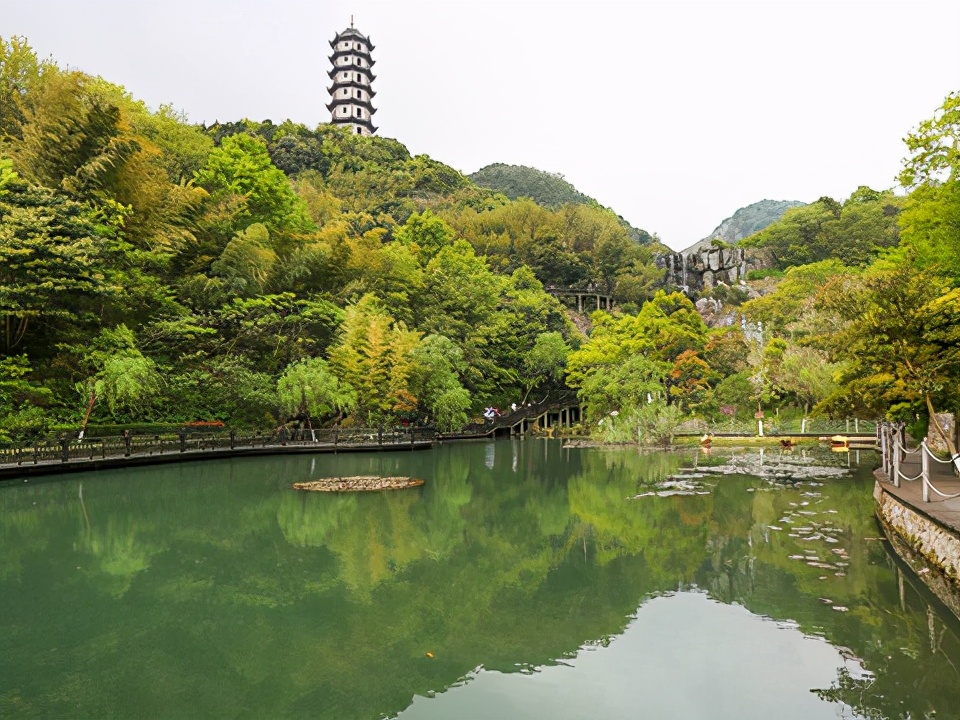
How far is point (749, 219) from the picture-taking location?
7170 inches

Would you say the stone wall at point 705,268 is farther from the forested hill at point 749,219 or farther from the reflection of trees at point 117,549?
the forested hill at point 749,219

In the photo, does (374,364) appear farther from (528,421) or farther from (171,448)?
(528,421)

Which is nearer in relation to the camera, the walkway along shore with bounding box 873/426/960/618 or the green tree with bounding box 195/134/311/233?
the walkway along shore with bounding box 873/426/960/618

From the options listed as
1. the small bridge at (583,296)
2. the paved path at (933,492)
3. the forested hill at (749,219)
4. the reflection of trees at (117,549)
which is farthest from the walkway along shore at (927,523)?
the forested hill at (749,219)

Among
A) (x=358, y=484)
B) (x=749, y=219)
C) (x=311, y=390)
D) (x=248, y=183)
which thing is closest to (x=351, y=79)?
(x=248, y=183)

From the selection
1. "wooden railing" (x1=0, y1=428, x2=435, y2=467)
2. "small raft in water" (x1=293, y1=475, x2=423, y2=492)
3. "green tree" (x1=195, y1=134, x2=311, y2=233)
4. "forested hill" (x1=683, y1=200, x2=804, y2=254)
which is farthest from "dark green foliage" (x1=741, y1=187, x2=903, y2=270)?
"forested hill" (x1=683, y1=200, x2=804, y2=254)

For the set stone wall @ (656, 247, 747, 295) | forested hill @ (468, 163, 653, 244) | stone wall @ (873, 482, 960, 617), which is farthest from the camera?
forested hill @ (468, 163, 653, 244)

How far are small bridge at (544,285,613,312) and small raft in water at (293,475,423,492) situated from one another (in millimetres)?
42648

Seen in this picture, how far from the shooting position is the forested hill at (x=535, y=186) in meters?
113

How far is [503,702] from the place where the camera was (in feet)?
17.7

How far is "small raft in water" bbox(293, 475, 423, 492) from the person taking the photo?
56.7 feet

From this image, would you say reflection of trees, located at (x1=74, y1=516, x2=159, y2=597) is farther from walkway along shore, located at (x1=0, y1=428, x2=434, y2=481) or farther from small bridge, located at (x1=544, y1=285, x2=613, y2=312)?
small bridge, located at (x1=544, y1=285, x2=613, y2=312)

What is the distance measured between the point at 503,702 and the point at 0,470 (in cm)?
1840

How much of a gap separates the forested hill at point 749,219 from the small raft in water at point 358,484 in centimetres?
17241
